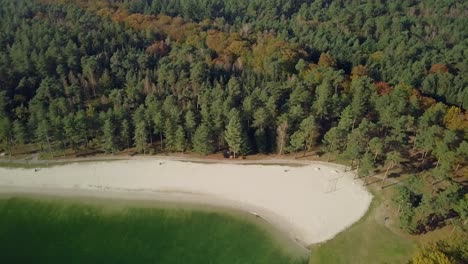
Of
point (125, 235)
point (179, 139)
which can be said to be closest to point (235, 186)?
point (179, 139)

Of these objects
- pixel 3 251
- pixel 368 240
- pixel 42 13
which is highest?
pixel 42 13

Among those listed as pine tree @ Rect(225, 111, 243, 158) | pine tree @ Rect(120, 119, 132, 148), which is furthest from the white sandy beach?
pine tree @ Rect(120, 119, 132, 148)

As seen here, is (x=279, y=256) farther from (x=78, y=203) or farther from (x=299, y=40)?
(x=299, y=40)

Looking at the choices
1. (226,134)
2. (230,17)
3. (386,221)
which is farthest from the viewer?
(230,17)

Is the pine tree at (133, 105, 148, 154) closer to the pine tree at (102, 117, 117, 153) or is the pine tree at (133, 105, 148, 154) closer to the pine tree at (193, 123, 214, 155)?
the pine tree at (102, 117, 117, 153)

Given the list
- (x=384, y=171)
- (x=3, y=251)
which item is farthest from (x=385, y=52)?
(x=3, y=251)

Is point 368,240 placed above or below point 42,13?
below

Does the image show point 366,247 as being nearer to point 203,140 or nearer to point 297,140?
point 297,140
